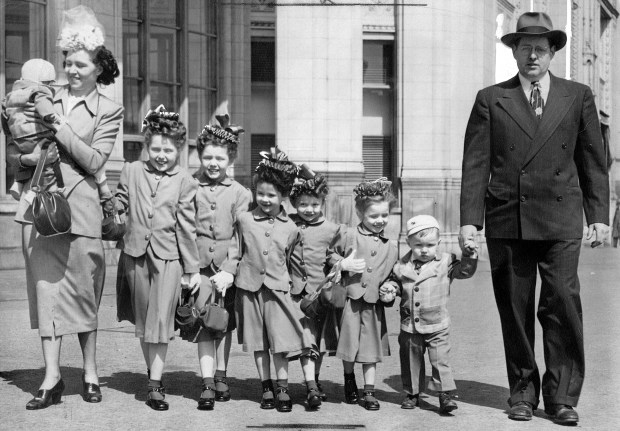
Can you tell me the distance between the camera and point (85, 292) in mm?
7582

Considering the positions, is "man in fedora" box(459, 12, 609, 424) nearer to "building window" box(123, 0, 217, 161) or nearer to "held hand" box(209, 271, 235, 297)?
"held hand" box(209, 271, 235, 297)

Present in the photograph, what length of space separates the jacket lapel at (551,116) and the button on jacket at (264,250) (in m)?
1.54

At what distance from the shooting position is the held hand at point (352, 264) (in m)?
7.64

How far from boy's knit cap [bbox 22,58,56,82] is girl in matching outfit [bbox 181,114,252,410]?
1040 mm

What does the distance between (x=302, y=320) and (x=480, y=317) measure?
17.9ft

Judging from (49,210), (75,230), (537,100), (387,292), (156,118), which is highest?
(537,100)

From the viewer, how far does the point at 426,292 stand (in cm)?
766

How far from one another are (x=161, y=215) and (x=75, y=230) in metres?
0.52

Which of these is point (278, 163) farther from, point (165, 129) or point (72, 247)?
point (72, 247)

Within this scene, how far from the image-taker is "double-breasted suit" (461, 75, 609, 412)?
23.9 ft

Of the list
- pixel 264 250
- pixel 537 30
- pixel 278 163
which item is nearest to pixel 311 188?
pixel 278 163

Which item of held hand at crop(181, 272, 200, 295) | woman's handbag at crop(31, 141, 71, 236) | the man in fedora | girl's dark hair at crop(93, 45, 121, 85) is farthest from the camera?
girl's dark hair at crop(93, 45, 121, 85)

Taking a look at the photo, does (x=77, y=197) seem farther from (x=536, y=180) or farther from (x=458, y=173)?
(x=458, y=173)

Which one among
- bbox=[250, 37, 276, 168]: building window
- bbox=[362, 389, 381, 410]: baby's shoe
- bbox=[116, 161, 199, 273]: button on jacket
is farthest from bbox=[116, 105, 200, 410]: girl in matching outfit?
bbox=[250, 37, 276, 168]: building window
